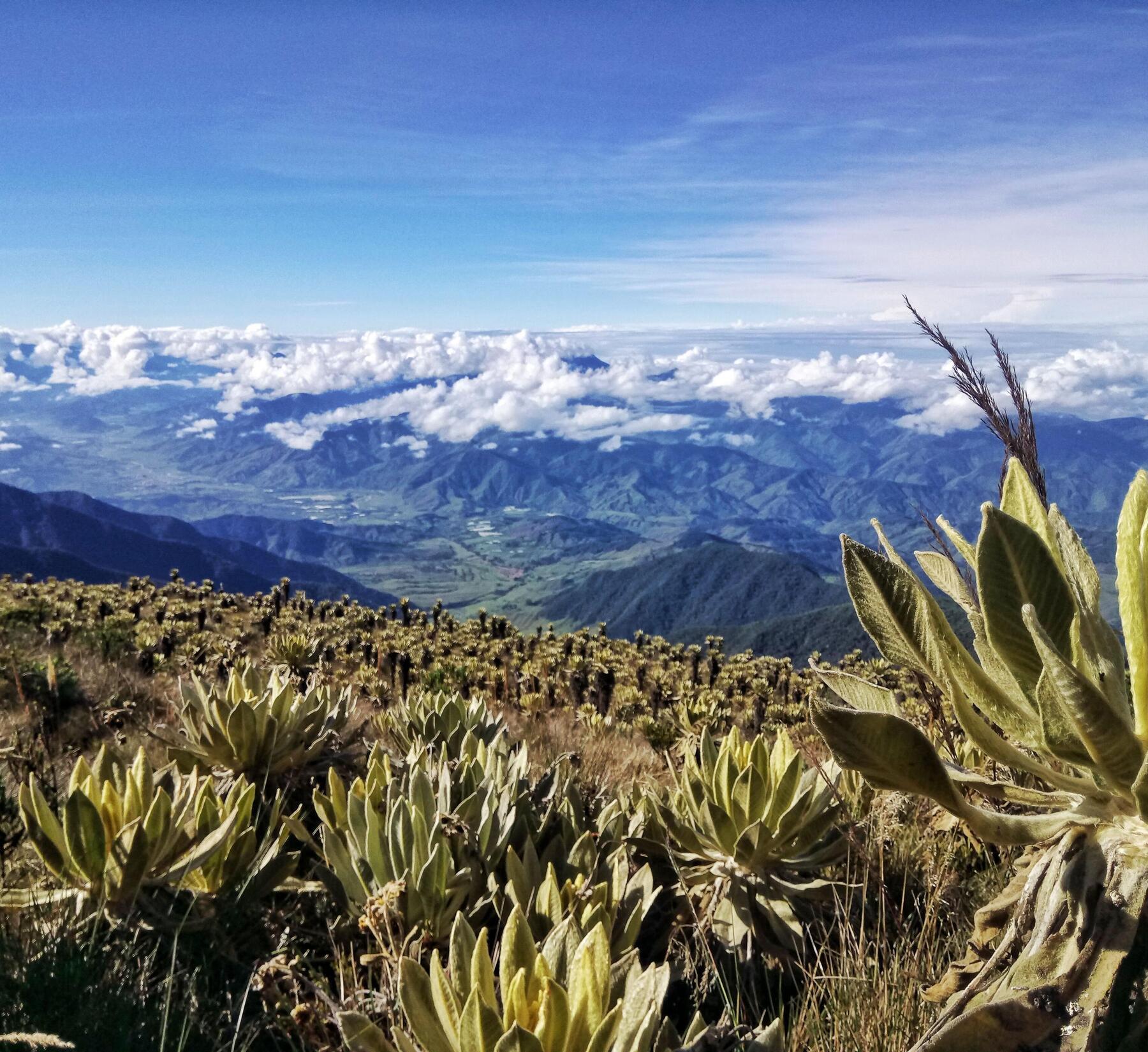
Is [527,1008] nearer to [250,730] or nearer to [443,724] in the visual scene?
[250,730]

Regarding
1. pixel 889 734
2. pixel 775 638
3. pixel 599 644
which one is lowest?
pixel 775 638

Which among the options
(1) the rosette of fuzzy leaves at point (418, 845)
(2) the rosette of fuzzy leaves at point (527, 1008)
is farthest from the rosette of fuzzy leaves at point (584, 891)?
(2) the rosette of fuzzy leaves at point (527, 1008)

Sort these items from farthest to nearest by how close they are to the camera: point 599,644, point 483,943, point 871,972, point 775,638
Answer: point 775,638 → point 599,644 → point 871,972 → point 483,943

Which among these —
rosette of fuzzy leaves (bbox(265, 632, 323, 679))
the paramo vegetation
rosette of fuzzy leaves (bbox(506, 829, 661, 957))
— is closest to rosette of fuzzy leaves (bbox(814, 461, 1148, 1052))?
the paramo vegetation

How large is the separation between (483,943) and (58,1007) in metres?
1.10

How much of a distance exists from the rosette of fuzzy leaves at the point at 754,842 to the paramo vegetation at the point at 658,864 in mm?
11

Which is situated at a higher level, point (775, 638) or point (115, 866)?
point (115, 866)

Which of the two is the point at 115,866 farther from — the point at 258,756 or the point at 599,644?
the point at 599,644

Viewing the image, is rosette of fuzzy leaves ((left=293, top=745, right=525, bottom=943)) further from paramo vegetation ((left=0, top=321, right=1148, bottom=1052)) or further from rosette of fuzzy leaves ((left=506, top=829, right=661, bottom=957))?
rosette of fuzzy leaves ((left=506, top=829, right=661, bottom=957))

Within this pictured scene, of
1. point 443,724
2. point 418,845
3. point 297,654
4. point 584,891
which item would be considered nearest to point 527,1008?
point 584,891

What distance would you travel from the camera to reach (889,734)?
137 centimetres

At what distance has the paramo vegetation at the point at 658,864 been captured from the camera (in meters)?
1.47

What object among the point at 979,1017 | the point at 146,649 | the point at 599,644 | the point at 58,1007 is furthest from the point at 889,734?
the point at 599,644

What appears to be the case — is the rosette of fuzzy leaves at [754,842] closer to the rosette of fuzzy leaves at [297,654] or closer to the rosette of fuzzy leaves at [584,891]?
the rosette of fuzzy leaves at [584,891]
